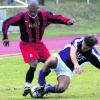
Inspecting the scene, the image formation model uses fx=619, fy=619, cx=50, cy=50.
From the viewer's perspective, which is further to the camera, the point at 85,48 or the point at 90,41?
the point at 85,48

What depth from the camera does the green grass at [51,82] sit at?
41.0 feet

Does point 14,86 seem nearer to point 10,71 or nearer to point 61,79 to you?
point 61,79

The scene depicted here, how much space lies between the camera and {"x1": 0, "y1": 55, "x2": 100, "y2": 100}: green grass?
492 inches

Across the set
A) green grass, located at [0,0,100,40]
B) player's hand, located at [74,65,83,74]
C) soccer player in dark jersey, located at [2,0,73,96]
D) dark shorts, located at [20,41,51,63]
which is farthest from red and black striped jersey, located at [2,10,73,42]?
green grass, located at [0,0,100,40]

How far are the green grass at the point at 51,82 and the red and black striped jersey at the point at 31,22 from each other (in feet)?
4.04

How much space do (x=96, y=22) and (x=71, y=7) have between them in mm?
2388

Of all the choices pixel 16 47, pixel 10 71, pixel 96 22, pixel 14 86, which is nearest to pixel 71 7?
pixel 96 22

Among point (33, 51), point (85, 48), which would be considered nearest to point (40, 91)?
point (33, 51)

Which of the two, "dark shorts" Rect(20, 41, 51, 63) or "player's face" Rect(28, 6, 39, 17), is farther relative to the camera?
"dark shorts" Rect(20, 41, 51, 63)

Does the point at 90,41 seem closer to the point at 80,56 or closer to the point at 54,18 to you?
the point at 80,56

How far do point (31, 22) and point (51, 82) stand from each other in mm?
2649

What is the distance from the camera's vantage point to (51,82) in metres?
15.2

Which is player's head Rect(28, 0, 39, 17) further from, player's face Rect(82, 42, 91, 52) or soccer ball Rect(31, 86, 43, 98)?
soccer ball Rect(31, 86, 43, 98)

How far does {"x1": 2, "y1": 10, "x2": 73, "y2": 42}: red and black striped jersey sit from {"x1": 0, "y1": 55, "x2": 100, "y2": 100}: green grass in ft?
4.04
